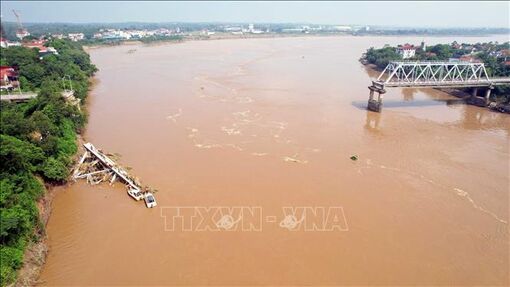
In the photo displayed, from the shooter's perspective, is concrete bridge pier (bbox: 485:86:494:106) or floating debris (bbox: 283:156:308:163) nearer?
floating debris (bbox: 283:156:308:163)

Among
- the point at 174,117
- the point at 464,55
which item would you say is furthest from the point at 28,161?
the point at 464,55

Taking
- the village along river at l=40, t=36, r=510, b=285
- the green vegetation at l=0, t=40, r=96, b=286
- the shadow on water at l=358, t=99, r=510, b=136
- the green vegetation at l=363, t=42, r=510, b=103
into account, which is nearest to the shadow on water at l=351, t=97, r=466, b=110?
the shadow on water at l=358, t=99, r=510, b=136

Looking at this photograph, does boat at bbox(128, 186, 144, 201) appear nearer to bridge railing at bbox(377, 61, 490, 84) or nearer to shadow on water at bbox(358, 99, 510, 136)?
shadow on water at bbox(358, 99, 510, 136)

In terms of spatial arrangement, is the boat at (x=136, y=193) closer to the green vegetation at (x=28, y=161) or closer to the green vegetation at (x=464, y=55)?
the green vegetation at (x=28, y=161)

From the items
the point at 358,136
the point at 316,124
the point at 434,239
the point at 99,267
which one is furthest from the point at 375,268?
the point at 316,124

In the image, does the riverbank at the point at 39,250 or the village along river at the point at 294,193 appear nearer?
the riverbank at the point at 39,250

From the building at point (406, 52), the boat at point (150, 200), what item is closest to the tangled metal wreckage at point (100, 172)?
the boat at point (150, 200)

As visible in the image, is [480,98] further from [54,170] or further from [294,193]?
[54,170]

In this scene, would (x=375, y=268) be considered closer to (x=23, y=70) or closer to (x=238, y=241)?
(x=238, y=241)
